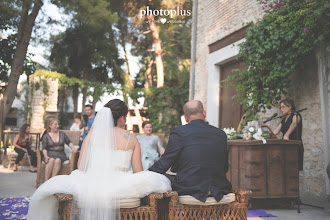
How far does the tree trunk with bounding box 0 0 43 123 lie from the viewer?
13.9 meters

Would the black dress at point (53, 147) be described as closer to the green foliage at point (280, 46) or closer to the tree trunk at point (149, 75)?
the green foliage at point (280, 46)

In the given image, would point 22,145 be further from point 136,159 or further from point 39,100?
point 136,159

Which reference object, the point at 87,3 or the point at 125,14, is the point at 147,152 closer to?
the point at 87,3

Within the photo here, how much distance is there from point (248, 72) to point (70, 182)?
16.7ft

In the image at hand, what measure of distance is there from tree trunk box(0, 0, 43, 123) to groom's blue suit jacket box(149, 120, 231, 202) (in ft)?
39.5

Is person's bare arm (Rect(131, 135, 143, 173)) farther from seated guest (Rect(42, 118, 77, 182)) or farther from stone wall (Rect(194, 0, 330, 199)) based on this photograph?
seated guest (Rect(42, 118, 77, 182))

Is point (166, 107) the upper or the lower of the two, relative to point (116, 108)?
upper

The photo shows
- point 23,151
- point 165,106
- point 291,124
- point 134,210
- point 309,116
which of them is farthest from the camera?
point 165,106

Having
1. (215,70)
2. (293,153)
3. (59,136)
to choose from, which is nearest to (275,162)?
(293,153)

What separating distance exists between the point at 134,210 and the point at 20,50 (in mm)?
13137

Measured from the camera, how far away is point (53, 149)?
7.76 metres

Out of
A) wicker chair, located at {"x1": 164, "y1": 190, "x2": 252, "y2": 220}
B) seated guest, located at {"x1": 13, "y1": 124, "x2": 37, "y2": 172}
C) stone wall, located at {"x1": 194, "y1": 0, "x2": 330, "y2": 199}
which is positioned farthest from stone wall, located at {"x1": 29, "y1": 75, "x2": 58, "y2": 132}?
wicker chair, located at {"x1": 164, "y1": 190, "x2": 252, "y2": 220}

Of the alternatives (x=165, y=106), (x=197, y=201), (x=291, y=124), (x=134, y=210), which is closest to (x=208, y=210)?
(x=197, y=201)

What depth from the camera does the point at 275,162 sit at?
17.7 feet
